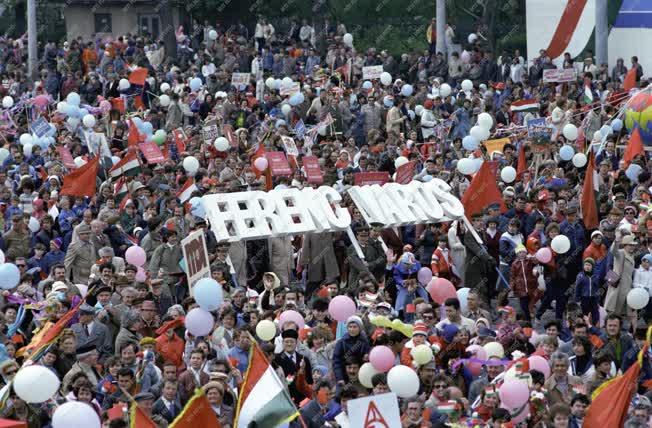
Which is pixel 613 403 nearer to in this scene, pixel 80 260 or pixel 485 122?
pixel 80 260

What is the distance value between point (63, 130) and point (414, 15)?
1793 cm

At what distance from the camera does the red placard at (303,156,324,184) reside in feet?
78.8

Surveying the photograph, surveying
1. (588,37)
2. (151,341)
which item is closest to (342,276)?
(151,341)

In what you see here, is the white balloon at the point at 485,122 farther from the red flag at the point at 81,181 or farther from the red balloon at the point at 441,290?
the red balloon at the point at 441,290

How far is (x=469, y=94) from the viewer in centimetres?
3266

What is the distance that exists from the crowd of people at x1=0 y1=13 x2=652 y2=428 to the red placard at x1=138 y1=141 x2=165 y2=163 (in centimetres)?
12

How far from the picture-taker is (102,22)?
2032 inches

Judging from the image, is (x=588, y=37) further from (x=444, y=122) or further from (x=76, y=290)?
(x=76, y=290)

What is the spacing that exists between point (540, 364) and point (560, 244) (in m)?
5.72

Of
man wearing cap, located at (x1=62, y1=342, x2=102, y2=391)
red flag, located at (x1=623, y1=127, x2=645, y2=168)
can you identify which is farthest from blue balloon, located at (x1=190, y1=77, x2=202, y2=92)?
man wearing cap, located at (x1=62, y1=342, x2=102, y2=391)

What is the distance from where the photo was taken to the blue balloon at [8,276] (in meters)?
18.0

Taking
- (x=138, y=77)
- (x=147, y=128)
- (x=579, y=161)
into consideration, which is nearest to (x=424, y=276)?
(x=579, y=161)

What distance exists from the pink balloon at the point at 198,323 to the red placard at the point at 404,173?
7.87m

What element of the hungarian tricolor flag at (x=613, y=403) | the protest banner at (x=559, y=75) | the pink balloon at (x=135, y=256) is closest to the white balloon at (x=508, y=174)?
the pink balloon at (x=135, y=256)
